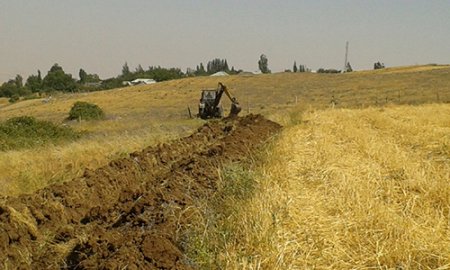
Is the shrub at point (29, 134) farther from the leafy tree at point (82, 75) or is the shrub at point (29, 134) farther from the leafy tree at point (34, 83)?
the leafy tree at point (82, 75)

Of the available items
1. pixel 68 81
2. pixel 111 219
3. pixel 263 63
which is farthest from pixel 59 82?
pixel 111 219

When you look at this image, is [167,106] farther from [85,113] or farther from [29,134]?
[29,134]

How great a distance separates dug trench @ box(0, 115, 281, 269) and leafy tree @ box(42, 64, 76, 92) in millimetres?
96926

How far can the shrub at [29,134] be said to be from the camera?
17.2 m

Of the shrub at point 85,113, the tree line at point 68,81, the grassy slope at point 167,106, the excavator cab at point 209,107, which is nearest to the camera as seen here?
the grassy slope at point 167,106

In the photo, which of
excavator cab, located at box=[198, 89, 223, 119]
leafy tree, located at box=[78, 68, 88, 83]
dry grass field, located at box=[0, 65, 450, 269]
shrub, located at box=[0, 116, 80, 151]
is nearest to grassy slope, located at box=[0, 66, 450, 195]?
dry grass field, located at box=[0, 65, 450, 269]

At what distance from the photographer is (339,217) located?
467cm

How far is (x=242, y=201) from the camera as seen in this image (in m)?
4.90

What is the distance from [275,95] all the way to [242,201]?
137ft

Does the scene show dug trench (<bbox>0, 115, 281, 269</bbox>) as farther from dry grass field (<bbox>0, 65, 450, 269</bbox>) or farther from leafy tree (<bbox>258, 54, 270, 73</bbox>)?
leafy tree (<bbox>258, 54, 270, 73</bbox>)

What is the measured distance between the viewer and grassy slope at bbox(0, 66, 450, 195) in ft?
38.0

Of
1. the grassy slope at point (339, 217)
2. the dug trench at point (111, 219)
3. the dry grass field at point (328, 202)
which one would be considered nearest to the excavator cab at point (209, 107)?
the dry grass field at point (328, 202)

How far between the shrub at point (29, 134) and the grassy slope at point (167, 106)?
4.81ft

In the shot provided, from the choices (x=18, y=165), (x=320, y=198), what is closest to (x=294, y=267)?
(x=320, y=198)
